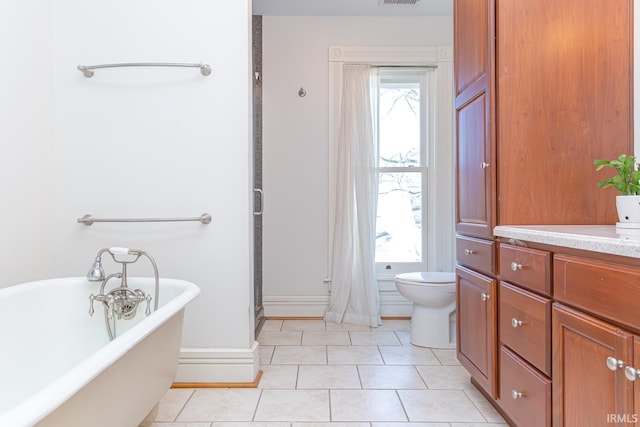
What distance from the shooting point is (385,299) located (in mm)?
3402

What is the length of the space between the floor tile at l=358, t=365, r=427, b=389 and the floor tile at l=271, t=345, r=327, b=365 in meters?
0.29

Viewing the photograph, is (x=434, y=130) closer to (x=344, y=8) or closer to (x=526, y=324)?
(x=344, y=8)

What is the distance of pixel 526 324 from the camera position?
1385 millimetres

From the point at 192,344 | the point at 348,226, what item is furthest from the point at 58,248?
the point at 348,226

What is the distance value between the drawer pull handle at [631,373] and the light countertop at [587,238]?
257 mm

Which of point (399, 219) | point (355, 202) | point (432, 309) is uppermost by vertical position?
point (355, 202)

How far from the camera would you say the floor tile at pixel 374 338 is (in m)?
2.78

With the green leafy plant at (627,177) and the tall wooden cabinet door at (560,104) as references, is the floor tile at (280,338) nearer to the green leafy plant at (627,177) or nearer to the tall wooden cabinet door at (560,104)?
the tall wooden cabinet door at (560,104)

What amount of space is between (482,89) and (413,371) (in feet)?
5.11

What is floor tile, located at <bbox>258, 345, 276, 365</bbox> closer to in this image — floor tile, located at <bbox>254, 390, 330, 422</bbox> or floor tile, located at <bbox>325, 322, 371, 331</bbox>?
floor tile, located at <bbox>254, 390, 330, 422</bbox>

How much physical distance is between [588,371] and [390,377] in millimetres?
1276

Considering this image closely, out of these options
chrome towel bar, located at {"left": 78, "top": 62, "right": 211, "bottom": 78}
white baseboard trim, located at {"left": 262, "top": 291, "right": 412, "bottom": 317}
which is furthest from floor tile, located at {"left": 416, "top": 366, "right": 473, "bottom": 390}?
chrome towel bar, located at {"left": 78, "top": 62, "right": 211, "bottom": 78}

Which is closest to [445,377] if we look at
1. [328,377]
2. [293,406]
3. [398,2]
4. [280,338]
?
[328,377]

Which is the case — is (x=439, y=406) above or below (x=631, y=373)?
below
